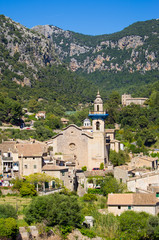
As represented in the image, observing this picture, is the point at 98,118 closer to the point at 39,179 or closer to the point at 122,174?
the point at 122,174

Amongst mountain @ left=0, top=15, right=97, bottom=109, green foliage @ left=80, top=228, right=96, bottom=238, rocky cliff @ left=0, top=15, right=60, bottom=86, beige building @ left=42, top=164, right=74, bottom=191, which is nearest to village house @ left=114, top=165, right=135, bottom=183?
beige building @ left=42, top=164, right=74, bottom=191

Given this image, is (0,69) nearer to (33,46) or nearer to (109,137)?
(33,46)

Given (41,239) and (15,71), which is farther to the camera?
(15,71)

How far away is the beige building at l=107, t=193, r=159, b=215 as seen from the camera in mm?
38000

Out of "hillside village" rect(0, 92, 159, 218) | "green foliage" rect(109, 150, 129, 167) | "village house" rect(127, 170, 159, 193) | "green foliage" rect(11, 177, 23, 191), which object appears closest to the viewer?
"green foliage" rect(11, 177, 23, 191)

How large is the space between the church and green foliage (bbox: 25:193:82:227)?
1645 centimetres

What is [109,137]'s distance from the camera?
6166 cm

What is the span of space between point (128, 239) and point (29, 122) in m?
56.5

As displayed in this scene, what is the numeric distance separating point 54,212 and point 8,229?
4955mm

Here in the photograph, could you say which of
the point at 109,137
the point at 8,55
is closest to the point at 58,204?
the point at 109,137

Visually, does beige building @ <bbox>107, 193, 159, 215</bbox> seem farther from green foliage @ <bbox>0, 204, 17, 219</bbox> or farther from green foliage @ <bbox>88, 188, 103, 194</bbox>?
green foliage @ <bbox>0, 204, 17, 219</bbox>

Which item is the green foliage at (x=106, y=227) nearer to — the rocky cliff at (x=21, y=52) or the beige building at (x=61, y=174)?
the beige building at (x=61, y=174)

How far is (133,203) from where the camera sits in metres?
38.0

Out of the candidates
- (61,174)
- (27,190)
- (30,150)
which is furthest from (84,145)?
(27,190)
